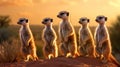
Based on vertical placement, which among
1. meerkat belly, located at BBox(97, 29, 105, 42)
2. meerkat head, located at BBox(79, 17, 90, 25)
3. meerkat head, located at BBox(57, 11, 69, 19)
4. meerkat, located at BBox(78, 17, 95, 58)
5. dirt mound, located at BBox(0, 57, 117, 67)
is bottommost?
dirt mound, located at BBox(0, 57, 117, 67)

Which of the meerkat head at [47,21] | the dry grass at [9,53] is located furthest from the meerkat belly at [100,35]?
the dry grass at [9,53]

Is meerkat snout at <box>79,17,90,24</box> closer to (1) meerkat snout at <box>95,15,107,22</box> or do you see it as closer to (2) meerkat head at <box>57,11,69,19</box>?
(1) meerkat snout at <box>95,15,107,22</box>

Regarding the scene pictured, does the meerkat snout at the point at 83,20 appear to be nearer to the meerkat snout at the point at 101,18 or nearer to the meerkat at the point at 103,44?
the meerkat snout at the point at 101,18

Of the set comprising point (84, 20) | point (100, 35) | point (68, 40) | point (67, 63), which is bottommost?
point (67, 63)

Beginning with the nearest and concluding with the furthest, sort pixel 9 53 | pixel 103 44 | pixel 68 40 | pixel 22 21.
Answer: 1. pixel 103 44
2. pixel 68 40
3. pixel 22 21
4. pixel 9 53

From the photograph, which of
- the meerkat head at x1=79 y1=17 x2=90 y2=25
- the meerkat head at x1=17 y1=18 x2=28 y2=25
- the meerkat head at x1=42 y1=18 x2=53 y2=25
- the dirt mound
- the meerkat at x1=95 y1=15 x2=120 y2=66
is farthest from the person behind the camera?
the meerkat head at x1=17 y1=18 x2=28 y2=25

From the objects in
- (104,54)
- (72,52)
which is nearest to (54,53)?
(72,52)

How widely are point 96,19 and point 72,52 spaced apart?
126 centimetres

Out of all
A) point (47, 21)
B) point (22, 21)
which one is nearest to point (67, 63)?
point (47, 21)

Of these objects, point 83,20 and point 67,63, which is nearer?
point 67,63

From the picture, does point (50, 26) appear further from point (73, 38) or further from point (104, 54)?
point (104, 54)

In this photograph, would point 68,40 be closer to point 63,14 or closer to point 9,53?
point 63,14

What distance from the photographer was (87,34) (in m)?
14.9

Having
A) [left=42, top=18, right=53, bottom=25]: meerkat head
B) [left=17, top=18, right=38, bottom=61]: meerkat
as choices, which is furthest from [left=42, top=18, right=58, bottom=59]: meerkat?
[left=17, top=18, right=38, bottom=61]: meerkat
